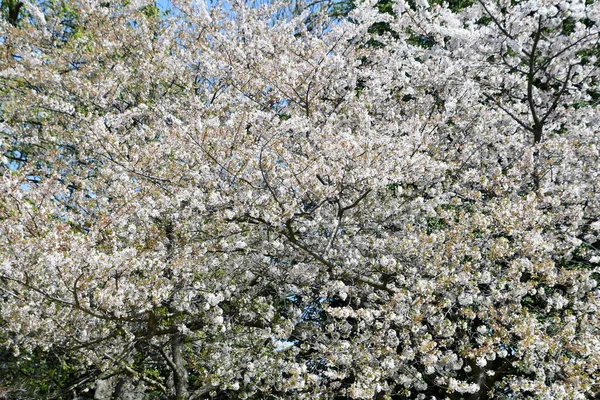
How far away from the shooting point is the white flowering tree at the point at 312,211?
189 inches

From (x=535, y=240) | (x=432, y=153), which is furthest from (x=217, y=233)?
(x=535, y=240)

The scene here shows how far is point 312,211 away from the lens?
17.1 feet

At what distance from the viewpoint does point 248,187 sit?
5078 mm

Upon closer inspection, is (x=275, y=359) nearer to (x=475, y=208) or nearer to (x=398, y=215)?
(x=398, y=215)

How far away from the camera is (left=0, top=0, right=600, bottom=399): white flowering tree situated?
479 centimetres

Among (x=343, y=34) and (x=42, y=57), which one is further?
(x=42, y=57)

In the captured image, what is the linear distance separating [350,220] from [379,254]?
0.45 m

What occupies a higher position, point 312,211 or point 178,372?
point 312,211

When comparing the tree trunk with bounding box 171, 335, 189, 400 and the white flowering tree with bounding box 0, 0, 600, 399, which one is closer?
the white flowering tree with bounding box 0, 0, 600, 399

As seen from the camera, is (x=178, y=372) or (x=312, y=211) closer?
Result: (x=312, y=211)

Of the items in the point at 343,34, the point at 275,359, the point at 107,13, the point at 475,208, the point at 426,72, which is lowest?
the point at 275,359

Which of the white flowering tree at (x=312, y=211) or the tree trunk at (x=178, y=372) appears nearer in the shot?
the white flowering tree at (x=312, y=211)

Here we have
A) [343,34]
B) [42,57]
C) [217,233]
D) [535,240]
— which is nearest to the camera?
[535,240]

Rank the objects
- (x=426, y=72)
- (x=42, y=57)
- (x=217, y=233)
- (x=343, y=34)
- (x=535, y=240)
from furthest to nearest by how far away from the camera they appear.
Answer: (x=42, y=57), (x=343, y=34), (x=426, y=72), (x=217, y=233), (x=535, y=240)
